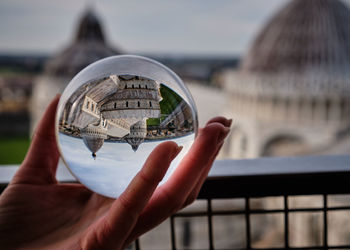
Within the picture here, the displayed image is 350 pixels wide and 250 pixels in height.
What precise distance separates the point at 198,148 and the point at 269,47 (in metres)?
12.7

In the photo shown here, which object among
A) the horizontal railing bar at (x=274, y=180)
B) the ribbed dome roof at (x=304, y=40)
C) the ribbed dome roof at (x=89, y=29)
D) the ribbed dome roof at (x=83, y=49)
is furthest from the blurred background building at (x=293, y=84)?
the horizontal railing bar at (x=274, y=180)

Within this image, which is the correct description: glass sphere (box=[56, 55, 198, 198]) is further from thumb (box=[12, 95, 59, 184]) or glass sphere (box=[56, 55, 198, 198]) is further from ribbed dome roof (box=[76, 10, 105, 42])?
ribbed dome roof (box=[76, 10, 105, 42])

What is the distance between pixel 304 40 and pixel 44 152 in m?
12.7

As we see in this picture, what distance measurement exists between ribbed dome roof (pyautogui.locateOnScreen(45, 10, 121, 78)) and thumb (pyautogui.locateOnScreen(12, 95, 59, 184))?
61.9ft

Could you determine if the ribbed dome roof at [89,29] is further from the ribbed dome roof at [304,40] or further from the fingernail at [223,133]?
the fingernail at [223,133]

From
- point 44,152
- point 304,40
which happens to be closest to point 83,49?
point 304,40

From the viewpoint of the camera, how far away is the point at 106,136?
18.8 inches

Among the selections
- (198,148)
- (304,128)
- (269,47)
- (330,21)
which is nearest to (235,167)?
(198,148)

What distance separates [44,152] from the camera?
64 centimetres

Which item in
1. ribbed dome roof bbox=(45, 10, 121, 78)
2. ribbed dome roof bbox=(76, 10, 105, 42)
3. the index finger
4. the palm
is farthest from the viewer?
ribbed dome roof bbox=(76, 10, 105, 42)

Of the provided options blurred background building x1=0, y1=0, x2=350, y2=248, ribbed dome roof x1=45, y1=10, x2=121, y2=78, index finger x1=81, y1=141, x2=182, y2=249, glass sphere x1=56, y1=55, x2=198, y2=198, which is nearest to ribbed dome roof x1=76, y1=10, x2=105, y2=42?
ribbed dome roof x1=45, y1=10, x2=121, y2=78

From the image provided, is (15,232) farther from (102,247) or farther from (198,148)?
(198,148)

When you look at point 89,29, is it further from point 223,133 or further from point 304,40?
point 223,133

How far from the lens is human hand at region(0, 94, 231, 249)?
1.40 feet
